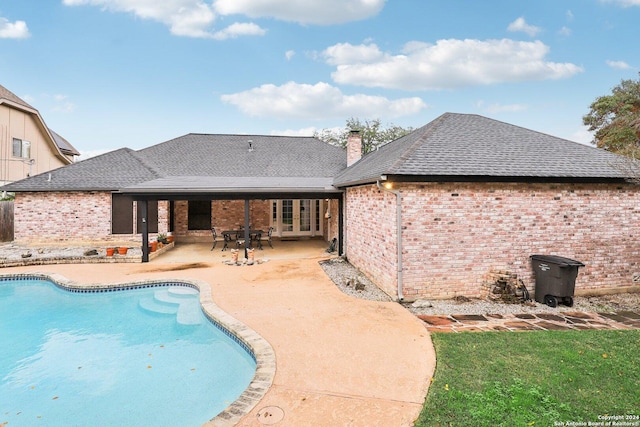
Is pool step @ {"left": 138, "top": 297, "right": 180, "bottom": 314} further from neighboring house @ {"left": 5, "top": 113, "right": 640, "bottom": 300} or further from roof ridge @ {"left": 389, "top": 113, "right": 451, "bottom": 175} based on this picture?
roof ridge @ {"left": 389, "top": 113, "right": 451, "bottom": 175}

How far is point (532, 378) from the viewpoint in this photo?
12.7ft

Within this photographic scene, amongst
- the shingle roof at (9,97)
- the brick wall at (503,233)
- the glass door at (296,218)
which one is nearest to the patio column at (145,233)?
the glass door at (296,218)

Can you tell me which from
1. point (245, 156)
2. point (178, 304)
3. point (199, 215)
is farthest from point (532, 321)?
point (245, 156)

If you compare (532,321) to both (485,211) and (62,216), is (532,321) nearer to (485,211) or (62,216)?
(485,211)

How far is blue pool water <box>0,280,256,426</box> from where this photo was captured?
157 inches

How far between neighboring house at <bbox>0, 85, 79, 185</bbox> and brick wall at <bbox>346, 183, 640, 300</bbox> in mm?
23566

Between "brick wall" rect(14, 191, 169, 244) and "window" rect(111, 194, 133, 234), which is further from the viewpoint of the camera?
"window" rect(111, 194, 133, 234)

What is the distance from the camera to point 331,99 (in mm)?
38312

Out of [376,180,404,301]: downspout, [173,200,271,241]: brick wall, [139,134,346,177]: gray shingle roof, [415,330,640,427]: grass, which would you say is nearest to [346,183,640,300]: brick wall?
[376,180,404,301]: downspout

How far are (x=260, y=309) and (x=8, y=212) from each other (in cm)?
1774

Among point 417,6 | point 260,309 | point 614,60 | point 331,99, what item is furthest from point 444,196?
point 331,99

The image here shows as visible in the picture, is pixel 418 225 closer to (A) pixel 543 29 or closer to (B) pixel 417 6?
(B) pixel 417 6

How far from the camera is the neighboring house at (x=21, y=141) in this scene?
61.1ft

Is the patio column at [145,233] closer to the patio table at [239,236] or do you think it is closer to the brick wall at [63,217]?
the patio table at [239,236]
